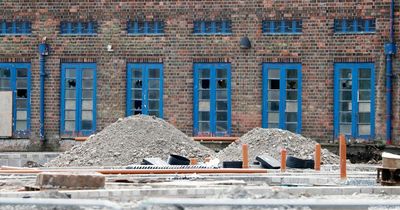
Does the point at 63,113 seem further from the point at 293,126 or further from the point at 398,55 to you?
the point at 398,55

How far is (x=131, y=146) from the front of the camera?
1109 inches

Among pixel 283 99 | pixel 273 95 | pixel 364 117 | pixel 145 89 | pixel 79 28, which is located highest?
pixel 79 28

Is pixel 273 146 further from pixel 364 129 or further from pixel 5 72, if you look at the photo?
pixel 5 72

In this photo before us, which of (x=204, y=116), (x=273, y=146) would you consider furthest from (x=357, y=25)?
(x=273, y=146)

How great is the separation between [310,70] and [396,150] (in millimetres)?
3277

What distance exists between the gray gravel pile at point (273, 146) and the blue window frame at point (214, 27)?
4514 millimetres

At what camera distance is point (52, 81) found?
34.0 meters

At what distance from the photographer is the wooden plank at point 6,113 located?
112 ft

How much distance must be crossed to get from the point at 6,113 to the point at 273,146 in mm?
8847

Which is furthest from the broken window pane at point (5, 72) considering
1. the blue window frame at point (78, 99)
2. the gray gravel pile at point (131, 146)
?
the gray gravel pile at point (131, 146)

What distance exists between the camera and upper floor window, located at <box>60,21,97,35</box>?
33.9 meters

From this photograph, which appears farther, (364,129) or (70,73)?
(70,73)

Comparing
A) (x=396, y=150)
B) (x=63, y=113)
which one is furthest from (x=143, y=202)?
(x=63, y=113)

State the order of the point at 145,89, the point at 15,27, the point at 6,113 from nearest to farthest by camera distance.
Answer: the point at 145,89, the point at 6,113, the point at 15,27
